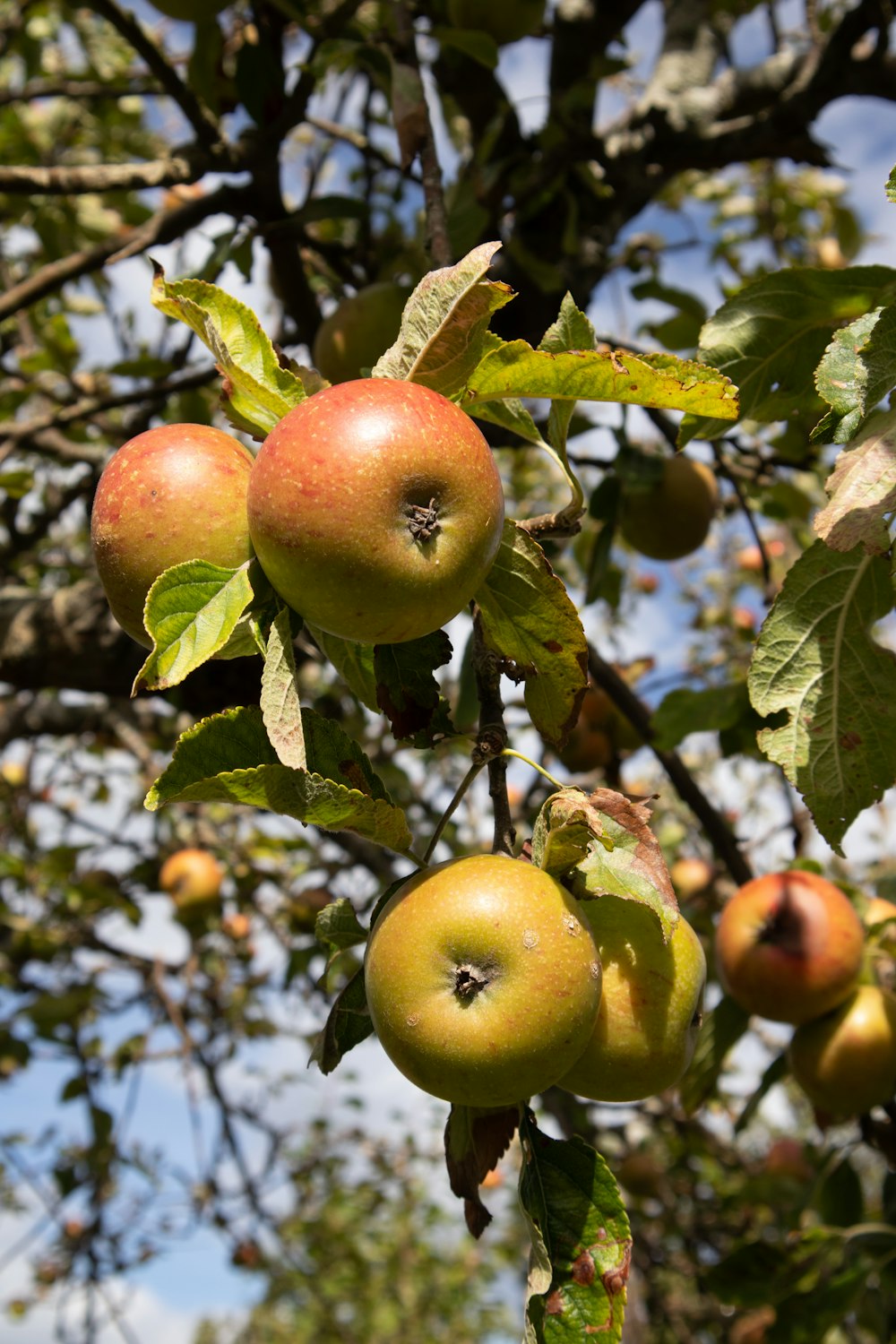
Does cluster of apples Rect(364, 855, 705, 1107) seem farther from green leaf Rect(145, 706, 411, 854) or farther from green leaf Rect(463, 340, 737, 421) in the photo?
green leaf Rect(463, 340, 737, 421)

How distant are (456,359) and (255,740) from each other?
0.44 m

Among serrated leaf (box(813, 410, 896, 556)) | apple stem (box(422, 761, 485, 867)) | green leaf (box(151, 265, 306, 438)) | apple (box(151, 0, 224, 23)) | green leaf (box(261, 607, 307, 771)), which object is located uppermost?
apple (box(151, 0, 224, 23))

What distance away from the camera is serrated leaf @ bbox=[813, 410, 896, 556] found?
108cm

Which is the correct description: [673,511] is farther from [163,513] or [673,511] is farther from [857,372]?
[163,513]

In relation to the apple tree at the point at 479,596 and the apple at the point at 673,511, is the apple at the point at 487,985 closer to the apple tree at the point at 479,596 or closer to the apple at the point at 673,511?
the apple tree at the point at 479,596

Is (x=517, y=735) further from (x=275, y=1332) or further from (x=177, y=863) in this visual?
(x=275, y=1332)

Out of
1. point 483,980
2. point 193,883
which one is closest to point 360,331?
point 483,980

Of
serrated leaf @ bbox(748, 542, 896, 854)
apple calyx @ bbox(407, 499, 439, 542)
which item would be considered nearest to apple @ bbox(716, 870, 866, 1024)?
serrated leaf @ bbox(748, 542, 896, 854)

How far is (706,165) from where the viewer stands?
302 centimetres

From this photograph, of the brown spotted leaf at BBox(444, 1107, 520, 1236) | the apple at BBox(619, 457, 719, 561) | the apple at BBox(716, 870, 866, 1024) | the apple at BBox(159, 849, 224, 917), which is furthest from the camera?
the apple at BBox(159, 849, 224, 917)

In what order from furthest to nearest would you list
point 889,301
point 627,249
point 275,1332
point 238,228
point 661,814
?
point 275,1332 < point 661,814 < point 627,249 < point 238,228 < point 889,301

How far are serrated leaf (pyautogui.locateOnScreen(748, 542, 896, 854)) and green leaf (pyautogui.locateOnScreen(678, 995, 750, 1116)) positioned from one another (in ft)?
3.89

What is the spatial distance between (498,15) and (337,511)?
224 centimetres

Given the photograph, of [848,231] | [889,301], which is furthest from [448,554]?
[848,231]
